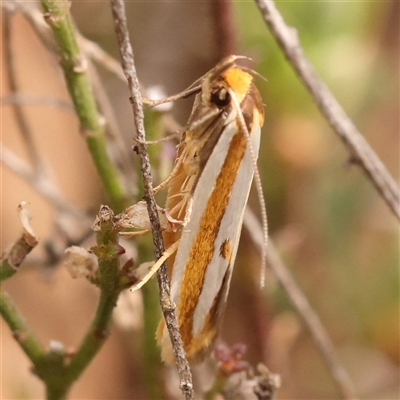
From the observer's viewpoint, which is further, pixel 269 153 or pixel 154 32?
pixel 154 32

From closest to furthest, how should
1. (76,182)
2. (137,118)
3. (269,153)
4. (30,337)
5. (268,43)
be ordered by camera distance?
(137,118)
(30,337)
(268,43)
(269,153)
(76,182)

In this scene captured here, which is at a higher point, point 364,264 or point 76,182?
point 76,182

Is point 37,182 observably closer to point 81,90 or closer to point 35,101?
point 35,101

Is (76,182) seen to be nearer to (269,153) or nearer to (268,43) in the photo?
(269,153)

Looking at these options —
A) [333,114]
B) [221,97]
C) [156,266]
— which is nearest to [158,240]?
[156,266]

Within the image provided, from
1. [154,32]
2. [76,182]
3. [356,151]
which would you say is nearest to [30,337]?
[356,151]

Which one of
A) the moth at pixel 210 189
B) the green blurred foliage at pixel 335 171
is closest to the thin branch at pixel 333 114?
the moth at pixel 210 189

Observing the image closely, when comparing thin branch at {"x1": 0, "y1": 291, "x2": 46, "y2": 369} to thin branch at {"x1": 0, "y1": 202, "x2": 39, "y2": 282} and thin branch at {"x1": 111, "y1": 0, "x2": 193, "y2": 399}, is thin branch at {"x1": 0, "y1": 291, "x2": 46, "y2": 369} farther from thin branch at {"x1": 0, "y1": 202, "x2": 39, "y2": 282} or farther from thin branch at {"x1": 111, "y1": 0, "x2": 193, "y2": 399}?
thin branch at {"x1": 111, "y1": 0, "x2": 193, "y2": 399}
